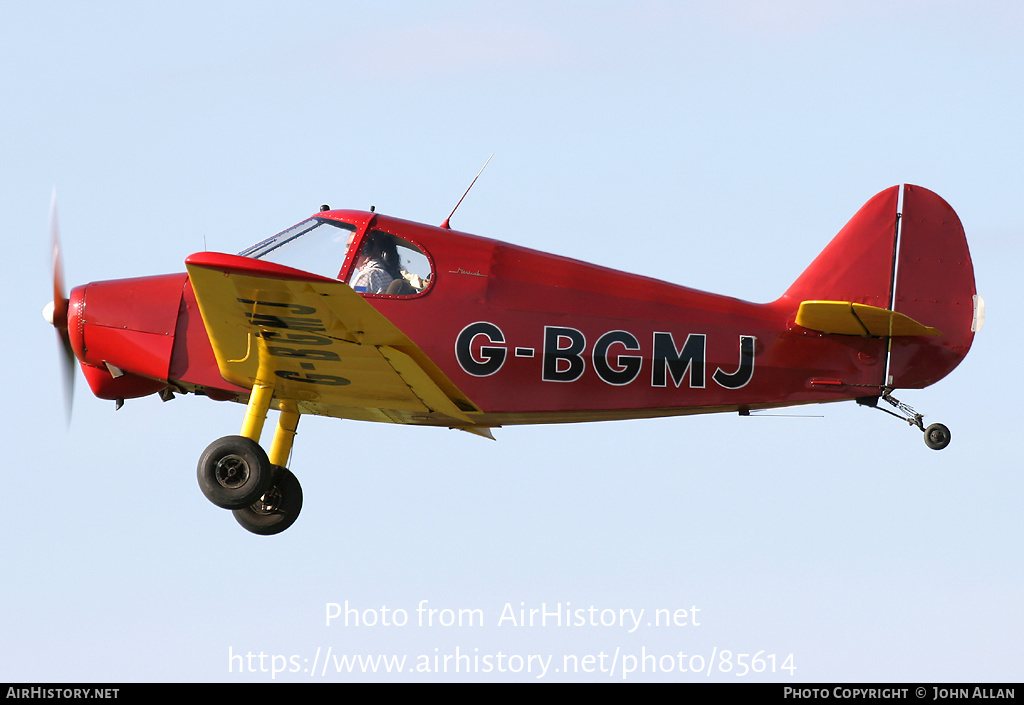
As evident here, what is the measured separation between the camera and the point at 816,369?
1121cm

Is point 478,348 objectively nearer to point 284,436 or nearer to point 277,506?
point 284,436

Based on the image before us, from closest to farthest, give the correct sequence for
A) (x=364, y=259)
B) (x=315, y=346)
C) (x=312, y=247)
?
(x=315, y=346) → (x=364, y=259) → (x=312, y=247)

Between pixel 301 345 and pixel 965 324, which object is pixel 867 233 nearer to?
pixel 965 324

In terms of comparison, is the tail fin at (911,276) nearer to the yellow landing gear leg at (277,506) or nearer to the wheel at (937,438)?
the wheel at (937,438)

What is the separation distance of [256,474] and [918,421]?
5.42 m

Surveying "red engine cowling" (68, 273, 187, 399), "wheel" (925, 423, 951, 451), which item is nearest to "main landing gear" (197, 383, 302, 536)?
"red engine cowling" (68, 273, 187, 399)

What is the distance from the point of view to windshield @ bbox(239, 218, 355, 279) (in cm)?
1064

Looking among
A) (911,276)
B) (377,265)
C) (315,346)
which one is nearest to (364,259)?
(377,265)

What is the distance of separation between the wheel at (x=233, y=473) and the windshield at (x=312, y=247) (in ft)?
4.87

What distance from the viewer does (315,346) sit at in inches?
395

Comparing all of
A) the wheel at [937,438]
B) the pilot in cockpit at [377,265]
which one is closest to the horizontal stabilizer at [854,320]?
the wheel at [937,438]

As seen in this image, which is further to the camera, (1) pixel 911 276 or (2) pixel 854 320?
(1) pixel 911 276

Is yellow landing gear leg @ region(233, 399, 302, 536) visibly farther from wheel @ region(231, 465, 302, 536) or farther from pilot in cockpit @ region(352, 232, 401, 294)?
pilot in cockpit @ region(352, 232, 401, 294)

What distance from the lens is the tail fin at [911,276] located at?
11438 millimetres
